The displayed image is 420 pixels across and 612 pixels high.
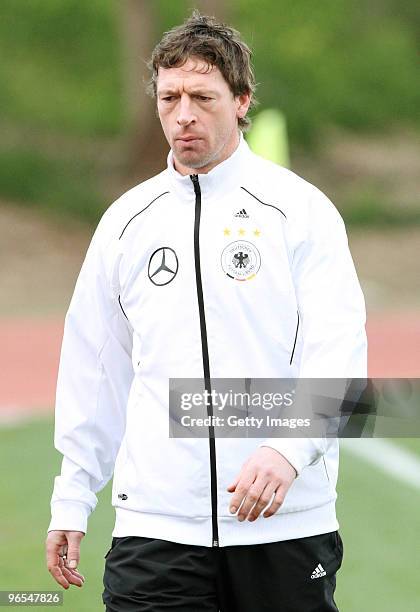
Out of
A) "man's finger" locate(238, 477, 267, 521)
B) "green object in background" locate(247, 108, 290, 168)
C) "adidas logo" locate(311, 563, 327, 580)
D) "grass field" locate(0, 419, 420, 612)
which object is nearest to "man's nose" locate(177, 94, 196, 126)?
"man's finger" locate(238, 477, 267, 521)

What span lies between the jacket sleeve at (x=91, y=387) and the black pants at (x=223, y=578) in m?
0.28

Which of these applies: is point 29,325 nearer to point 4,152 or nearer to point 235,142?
point 4,152

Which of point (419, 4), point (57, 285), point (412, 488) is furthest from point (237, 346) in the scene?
point (419, 4)

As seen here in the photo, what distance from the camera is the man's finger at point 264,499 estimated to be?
312 cm

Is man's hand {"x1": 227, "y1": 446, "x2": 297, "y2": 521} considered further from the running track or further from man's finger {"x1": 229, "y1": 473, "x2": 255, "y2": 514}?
the running track

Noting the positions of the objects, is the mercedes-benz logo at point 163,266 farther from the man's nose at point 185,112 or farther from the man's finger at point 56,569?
the man's finger at point 56,569

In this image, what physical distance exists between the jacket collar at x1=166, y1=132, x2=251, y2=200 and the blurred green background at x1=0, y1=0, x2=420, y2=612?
15.3m

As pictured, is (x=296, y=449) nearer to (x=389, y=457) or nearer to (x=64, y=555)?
(x=64, y=555)

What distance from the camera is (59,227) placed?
24000 millimetres

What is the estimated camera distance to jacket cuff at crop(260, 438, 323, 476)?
319 cm

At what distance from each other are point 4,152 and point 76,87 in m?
3.85

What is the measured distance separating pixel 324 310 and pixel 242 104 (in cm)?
72

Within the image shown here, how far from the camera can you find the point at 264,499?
3123 mm

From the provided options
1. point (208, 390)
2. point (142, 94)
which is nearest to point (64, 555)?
point (208, 390)
